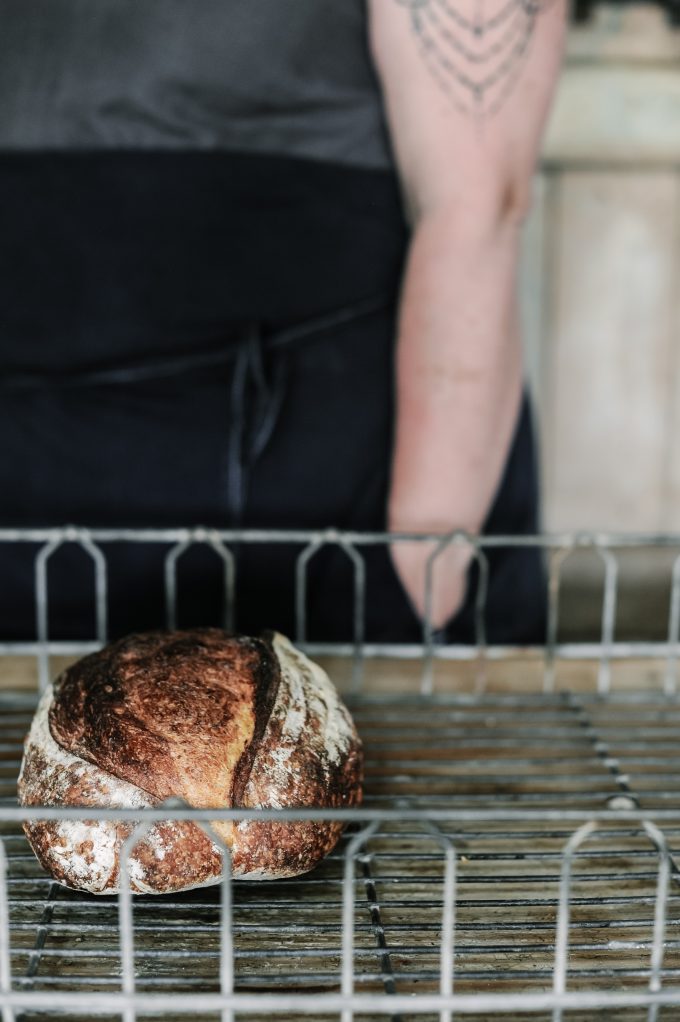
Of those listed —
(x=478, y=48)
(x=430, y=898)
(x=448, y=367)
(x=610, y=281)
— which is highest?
(x=478, y=48)

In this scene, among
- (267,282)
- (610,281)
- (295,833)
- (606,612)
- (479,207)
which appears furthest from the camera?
(610,281)

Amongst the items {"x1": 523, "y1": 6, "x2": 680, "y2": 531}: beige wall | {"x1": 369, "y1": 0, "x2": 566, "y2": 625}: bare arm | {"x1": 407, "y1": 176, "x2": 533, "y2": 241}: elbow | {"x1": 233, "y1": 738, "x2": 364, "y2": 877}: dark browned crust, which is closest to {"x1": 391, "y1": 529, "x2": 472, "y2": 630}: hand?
{"x1": 369, "y1": 0, "x2": 566, "y2": 625}: bare arm

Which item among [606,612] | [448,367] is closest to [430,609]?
[606,612]

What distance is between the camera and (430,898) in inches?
22.9

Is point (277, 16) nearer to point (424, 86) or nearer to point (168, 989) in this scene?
point (424, 86)

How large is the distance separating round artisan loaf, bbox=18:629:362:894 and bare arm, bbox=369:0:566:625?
390 millimetres

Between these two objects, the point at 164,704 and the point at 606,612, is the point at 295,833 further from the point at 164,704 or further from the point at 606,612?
the point at 606,612

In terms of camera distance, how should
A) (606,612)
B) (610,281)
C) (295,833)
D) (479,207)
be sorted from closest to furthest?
(295,833)
(606,612)
(479,207)
(610,281)

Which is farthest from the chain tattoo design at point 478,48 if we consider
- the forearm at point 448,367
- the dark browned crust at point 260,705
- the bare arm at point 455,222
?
the dark browned crust at point 260,705

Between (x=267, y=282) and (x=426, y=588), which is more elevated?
(x=267, y=282)

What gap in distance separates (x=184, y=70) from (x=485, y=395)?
0.44 metres

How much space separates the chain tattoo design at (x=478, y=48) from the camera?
979mm

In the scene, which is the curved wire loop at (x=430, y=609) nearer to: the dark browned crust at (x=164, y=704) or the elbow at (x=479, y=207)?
the dark browned crust at (x=164, y=704)

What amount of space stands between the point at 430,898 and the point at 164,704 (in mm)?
182
